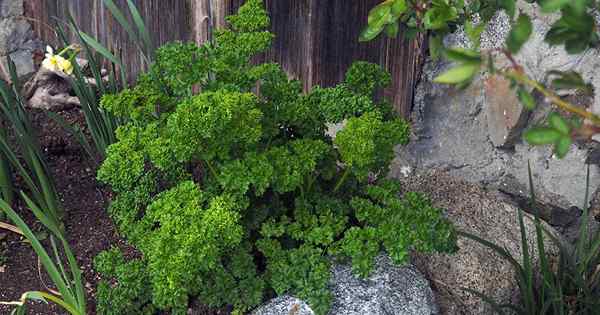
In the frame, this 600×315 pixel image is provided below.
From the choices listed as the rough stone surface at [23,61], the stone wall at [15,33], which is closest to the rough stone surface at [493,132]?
the rough stone surface at [23,61]

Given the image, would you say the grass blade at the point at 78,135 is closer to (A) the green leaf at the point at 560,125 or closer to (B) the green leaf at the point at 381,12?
(B) the green leaf at the point at 381,12

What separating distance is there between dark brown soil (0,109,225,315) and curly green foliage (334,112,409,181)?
0.60 meters

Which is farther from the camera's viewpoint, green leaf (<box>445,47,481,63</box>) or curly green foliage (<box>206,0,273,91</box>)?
curly green foliage (<box>206,0,273,91</box>)

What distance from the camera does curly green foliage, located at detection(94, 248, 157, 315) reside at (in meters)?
2.08

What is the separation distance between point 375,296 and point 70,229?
112 cm

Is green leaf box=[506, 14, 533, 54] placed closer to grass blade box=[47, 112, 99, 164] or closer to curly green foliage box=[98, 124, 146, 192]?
curly green foliage box=[98, 124, 146, 192]

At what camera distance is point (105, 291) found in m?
2.10

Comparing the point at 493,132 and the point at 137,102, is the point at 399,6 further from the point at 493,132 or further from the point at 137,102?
the point at 493,132

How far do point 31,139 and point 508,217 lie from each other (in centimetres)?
160

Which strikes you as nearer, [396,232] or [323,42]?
[396,232]

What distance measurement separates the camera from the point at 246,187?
1936mm

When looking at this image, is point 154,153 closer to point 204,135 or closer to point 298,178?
point 204,135

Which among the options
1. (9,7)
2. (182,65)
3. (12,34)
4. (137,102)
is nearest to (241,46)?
(182,65)

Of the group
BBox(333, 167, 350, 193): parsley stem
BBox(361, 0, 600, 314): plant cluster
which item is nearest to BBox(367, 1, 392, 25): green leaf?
BBox(361, 0, 600, 314): plant cluster
